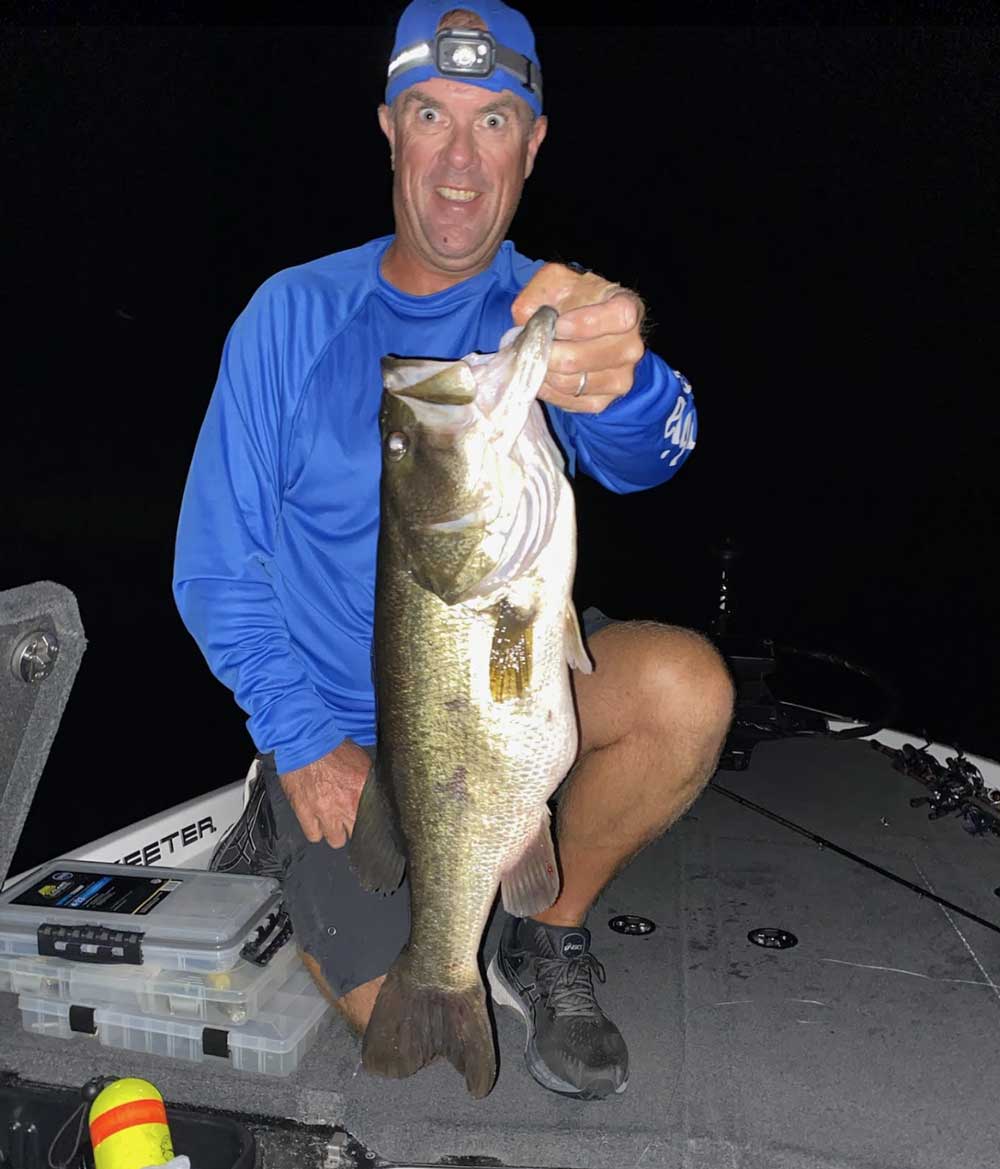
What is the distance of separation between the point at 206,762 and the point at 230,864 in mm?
9674

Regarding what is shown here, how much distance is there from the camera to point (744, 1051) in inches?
102

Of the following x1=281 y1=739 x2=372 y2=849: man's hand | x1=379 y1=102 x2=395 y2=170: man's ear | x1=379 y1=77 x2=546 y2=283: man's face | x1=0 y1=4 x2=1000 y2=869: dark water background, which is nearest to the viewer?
x1=281 y1=739 x2=372 y2=849: man's hand

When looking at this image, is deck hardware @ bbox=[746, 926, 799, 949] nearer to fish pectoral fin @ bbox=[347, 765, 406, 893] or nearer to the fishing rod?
the fishing rod

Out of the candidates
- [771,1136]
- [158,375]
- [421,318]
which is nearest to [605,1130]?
[771,1136]

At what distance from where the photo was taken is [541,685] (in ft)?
6.22

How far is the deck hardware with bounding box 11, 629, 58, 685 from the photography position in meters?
1.81

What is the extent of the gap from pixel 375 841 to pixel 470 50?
1.80 metres

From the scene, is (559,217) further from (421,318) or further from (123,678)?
(421,318)

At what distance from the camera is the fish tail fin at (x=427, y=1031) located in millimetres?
2098

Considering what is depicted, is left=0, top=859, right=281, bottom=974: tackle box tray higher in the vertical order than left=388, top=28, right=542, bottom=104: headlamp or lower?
lower

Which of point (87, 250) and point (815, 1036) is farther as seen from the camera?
point (87, 250)

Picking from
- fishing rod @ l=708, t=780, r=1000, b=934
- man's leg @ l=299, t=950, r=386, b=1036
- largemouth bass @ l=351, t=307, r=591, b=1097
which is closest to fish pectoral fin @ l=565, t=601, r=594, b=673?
largemouth bass @ l=351, t=307, r=591, b=1097

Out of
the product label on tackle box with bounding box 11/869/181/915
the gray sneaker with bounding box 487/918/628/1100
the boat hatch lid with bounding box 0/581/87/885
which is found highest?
the boat hatch lid with bounding box 0/581/87/885

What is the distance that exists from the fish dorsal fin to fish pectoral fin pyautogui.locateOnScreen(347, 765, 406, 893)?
0.79 m
